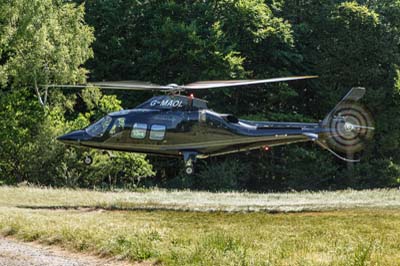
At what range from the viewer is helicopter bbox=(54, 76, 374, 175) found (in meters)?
26.3

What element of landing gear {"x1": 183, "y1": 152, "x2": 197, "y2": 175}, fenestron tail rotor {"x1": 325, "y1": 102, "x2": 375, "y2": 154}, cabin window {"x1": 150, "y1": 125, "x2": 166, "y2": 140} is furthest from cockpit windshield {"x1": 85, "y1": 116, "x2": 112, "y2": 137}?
fenestron tail rotor {"x1": 325, "y1": 102, "x2": 375, "y2": 154}

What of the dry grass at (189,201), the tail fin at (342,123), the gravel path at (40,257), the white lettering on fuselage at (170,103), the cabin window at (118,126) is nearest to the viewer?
the gravel path at (40,257)

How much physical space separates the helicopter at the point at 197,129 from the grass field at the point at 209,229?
2310mm

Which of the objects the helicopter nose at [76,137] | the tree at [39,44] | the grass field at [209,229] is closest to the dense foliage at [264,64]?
the tree at [39,44]

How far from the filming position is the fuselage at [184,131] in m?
26.3

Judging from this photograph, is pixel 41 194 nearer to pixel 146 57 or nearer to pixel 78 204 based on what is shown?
pixel 78 204

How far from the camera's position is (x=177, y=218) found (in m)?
20.7

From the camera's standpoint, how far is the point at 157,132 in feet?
88.1

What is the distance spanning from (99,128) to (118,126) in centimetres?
92

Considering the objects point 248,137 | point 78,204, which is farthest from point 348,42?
point 78,204

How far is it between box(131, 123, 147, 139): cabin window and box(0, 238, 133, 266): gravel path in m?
11.9

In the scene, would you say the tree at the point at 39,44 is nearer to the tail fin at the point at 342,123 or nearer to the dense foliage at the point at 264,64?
the dense foliage at the point at 264,64

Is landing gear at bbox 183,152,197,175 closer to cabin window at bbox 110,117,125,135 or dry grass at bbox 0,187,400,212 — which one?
dry grass at bbox 0,187,400,212

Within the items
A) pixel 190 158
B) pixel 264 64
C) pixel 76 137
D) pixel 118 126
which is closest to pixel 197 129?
pixel 190 158
